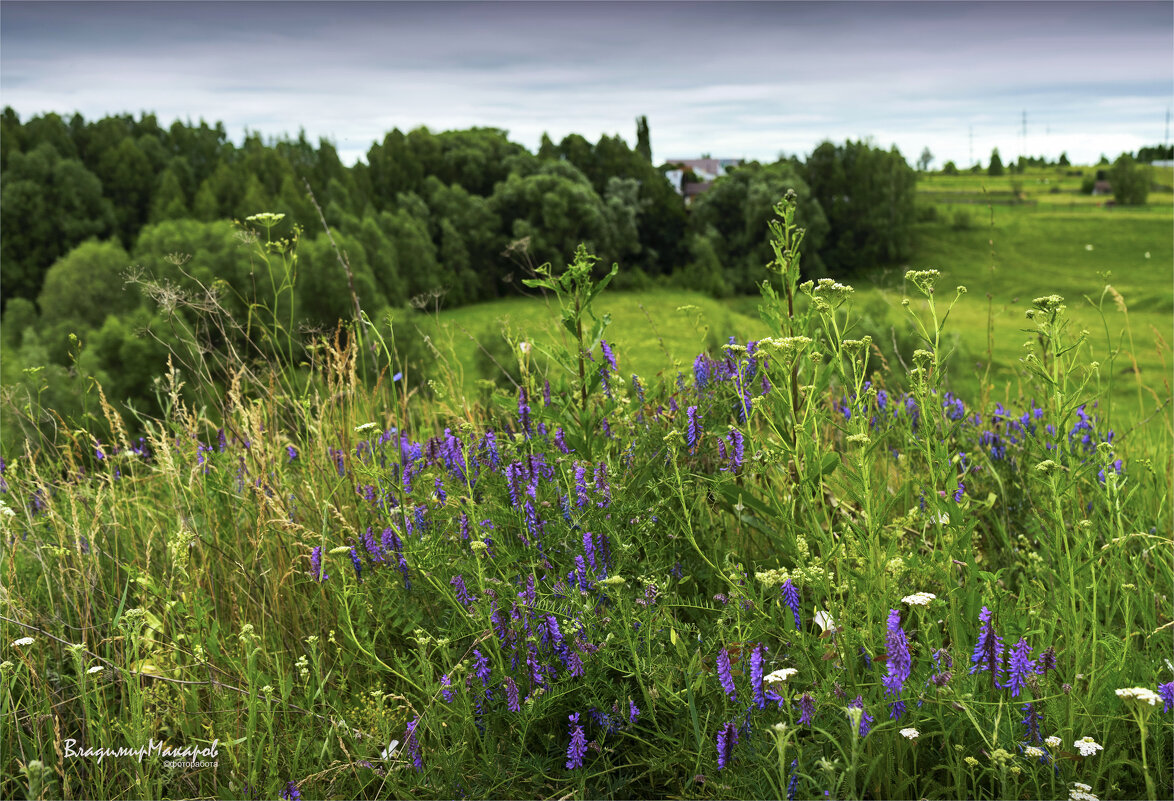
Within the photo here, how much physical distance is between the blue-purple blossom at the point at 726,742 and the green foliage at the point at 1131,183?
55.3m

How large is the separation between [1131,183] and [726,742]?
55.5 metres

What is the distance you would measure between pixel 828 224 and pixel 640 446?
45.3 meters

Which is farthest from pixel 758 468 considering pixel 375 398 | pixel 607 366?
pixel 375 398

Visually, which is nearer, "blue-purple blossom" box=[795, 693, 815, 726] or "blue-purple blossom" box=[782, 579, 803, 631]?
"blue-purple blossom" box=[795, 693, 815, 726]

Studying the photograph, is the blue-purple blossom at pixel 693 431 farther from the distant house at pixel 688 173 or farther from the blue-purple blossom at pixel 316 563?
the distant house at pixel 688 173

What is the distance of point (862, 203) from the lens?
45.4m

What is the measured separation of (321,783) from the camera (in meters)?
2.18

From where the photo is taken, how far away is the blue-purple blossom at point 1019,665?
70.5 inches

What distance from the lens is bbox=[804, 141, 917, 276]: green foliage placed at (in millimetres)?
44375

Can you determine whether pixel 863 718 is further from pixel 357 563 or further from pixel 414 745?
pixel 357 563

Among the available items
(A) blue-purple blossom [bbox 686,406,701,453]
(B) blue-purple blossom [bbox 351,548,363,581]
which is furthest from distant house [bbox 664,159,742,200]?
(B) blue-purple blossom [bbox 351,548,363,581]

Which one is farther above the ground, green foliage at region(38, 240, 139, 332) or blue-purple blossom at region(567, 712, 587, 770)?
green foliage at region(38, 240, 139, 332)

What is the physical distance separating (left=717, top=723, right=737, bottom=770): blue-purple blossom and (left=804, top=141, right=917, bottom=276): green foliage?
1789 inches

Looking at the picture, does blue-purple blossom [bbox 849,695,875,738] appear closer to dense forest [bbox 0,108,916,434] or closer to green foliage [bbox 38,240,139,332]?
dense forest [bbox 0,108,916,434]
